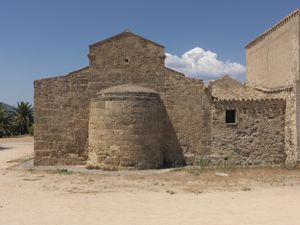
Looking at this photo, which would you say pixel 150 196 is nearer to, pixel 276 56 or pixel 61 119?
pixel 61 119

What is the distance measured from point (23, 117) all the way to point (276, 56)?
3173cm

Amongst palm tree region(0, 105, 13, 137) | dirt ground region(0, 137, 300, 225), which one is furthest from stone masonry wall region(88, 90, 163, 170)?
palm tree region(0, 105, 13, 137)

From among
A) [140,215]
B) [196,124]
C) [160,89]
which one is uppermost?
[160,89]

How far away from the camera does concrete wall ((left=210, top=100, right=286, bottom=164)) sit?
17703 millimetres

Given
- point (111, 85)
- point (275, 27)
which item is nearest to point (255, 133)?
point (275, 27)

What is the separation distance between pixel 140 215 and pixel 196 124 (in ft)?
31.5

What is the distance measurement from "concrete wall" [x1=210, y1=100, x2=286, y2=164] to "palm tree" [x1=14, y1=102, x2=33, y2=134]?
1192 inches

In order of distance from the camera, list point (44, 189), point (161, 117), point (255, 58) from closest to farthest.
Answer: point (44, 189) < point (161, 117) < point (255, 58)

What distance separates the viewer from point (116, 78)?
59.5 ft

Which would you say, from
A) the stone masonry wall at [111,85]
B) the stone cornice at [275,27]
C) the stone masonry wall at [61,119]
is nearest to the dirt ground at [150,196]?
the stone masonry wall at [61,119]

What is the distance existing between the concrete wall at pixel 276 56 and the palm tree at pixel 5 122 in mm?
26065

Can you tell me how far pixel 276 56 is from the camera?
1903 centimetres

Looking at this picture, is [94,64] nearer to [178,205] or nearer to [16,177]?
[16,177]

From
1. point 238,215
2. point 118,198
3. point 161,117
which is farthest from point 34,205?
point 161,117
